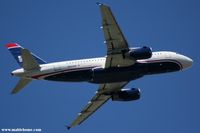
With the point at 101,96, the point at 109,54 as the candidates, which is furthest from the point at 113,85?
the point at 109,54

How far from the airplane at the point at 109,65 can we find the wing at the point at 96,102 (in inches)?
57.2

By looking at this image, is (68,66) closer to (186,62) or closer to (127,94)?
(127,94)

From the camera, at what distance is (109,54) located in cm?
7912

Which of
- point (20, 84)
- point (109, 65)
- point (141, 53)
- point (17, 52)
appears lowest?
point (20, 84)

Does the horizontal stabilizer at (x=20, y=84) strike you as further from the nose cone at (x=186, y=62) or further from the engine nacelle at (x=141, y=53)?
the nose cone at (x=186, y=62)

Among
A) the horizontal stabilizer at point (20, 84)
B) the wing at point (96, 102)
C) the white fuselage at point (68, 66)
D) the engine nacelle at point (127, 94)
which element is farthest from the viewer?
the wing at point (96, 102)

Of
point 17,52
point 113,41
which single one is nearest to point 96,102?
point 17,52

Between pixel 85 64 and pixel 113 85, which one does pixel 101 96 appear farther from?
pixel 85 64

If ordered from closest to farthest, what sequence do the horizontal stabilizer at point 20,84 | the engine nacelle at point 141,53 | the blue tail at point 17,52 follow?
the engine nacelle at point 141,53 → the horizontal stabilizer at point 20,84 → the blue tail at point 17,52

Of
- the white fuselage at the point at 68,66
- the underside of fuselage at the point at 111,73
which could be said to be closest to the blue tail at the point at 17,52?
the white fuselage at the point at 68,66

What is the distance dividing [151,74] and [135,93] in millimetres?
6342

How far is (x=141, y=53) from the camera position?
262 ft

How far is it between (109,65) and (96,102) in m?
12.0

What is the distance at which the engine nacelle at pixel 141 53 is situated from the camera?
79500 millimetres
